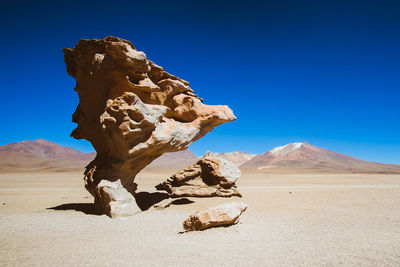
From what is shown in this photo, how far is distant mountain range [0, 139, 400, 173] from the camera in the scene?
9438cm

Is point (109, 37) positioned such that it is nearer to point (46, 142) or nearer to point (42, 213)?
point (42, 213)

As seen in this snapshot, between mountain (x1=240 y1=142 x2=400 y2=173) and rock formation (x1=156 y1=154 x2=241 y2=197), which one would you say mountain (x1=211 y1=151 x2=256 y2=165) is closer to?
mountain (x1=240 y1=142 x2=400 y2=173)

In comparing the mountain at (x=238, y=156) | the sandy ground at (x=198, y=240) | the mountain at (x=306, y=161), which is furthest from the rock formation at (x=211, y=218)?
the mountain at (x=238, y=156)

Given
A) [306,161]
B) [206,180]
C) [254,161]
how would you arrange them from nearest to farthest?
[206,180] → [306,161] → [254,161]

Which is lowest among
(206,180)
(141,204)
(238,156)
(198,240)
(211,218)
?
(198,240)

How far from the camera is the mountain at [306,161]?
103 m

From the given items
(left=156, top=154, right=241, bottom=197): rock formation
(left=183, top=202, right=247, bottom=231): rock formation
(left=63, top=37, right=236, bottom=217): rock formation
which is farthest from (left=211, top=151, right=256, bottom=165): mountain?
(left=183, top=202, right=247, bottom=231): rock formation

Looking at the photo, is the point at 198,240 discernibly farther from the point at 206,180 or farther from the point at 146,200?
the point at 206,180

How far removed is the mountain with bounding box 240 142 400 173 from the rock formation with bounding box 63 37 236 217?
9182 cm

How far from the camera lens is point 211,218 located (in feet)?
23.6

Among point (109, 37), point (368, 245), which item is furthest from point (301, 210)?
point (109, 37)

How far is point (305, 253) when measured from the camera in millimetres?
5480

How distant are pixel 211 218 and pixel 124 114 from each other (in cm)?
472

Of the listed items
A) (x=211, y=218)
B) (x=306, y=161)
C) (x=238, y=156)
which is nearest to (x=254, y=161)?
(x=306, y=161)
